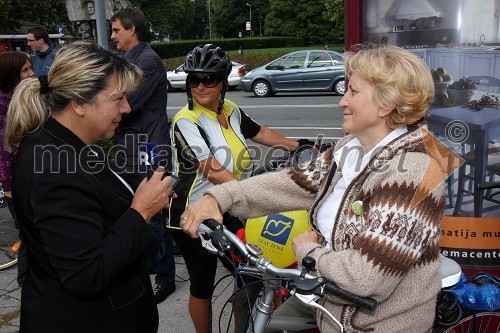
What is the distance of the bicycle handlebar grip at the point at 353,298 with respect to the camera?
1635 mm

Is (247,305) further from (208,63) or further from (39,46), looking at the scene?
(39,46)

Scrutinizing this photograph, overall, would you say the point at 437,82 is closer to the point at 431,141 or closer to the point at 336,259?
the point at 431,141

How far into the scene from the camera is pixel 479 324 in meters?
2.64

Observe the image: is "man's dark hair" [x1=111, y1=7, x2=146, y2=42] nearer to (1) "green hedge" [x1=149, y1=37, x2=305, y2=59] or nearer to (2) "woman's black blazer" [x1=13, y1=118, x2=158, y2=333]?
(2) "woman's black blazer" [x1=13, y1=118, x2=158, y2=333]

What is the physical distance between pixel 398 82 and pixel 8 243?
5072 millimetres

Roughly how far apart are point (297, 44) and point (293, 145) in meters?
51.7

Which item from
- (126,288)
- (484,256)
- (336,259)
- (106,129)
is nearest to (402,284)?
(336,259)

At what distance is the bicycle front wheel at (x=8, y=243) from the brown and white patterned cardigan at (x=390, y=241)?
163 inches

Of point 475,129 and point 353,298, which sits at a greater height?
point 475,129

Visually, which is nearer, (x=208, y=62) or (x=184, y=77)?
(x=208, y=62)

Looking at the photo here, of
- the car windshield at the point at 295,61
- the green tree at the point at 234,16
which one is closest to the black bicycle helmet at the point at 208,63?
the car windshield at the point at 295,61

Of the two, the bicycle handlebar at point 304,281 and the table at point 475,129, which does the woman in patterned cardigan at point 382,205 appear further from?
the table at point 475,129

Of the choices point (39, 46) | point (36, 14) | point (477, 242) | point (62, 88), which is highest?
point (36, 14)

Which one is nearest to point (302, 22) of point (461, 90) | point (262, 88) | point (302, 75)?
point (262, 88)
